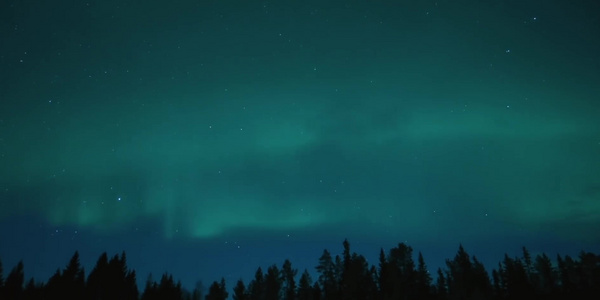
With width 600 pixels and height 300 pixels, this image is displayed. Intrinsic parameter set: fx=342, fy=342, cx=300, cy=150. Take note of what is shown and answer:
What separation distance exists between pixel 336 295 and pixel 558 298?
45.7 metres

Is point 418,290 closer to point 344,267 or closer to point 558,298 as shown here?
point 344,267

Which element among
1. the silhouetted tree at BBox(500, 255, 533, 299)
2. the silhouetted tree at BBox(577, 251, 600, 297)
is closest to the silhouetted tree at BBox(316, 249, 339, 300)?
the silhouetted tree at BBox(500, 255, 533, 299)

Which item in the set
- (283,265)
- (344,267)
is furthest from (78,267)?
(344,267)

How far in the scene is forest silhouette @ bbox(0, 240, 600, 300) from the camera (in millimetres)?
57438

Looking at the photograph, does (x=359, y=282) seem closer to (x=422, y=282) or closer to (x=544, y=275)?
(x=422, y=282)

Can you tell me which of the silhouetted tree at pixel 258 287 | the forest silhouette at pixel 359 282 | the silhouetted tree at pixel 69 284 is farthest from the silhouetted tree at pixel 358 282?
the silhouetted tree at pixel 69 284

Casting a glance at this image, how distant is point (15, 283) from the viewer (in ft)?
194

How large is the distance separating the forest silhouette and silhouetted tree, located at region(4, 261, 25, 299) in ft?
0.04

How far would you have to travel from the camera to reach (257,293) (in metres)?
78.1

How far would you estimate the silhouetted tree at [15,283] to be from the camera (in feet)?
184

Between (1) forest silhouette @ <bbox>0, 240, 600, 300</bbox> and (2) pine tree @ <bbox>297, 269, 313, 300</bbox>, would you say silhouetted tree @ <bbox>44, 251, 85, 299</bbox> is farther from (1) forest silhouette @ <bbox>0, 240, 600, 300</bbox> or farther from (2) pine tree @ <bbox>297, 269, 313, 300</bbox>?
(2) pine tree @ <bbox>297, 269, 313, 300</bbox>

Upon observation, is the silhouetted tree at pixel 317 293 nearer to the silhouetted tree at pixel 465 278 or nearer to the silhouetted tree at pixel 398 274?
the silhouetted tree at pixel 398 274

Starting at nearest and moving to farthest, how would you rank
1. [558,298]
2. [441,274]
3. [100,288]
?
[100,288] < [558,298] < [441,274]

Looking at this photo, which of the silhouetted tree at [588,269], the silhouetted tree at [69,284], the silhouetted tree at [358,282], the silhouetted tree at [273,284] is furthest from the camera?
the silhouetted tree at [588,269]
